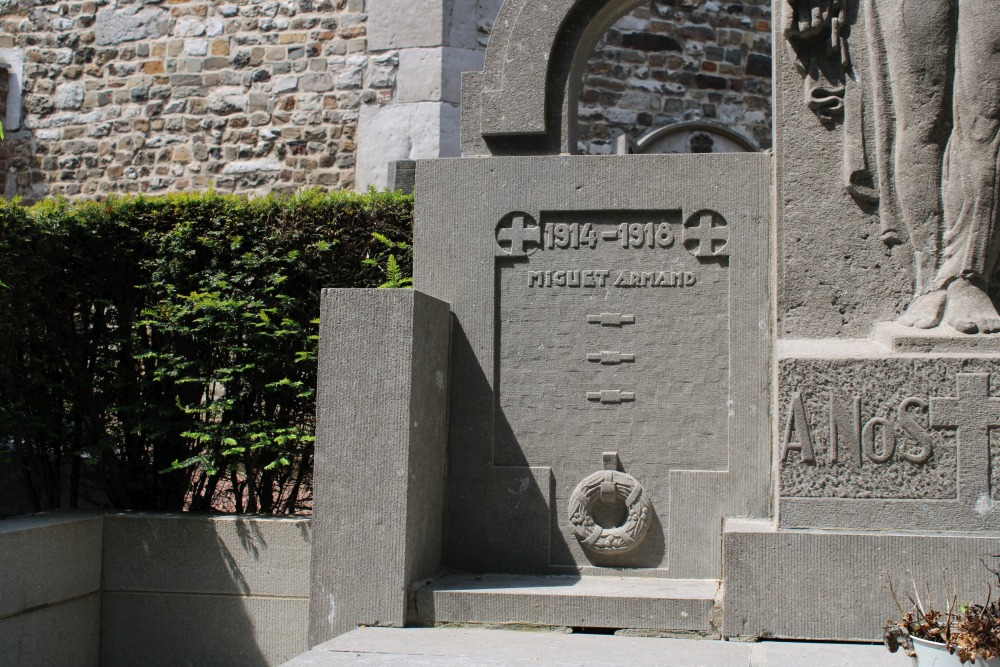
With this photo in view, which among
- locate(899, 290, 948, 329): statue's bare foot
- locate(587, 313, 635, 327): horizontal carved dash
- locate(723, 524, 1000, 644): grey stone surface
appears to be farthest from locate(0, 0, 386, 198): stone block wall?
locate(723, 524, 1000, 644): grey stone surface

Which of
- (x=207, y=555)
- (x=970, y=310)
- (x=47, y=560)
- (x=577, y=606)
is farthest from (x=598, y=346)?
(x=47, y=560)

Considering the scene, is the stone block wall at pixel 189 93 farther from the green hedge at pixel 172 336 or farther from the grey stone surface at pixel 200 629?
the grey stone surface at pixel 200 629

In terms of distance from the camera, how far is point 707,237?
4820 mm

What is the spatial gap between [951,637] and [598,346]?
2.02 m

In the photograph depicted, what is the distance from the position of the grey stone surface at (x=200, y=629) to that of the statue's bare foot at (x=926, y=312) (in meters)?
3.13

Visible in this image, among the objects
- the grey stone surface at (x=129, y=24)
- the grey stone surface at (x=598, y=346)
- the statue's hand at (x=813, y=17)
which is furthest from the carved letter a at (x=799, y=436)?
the grey stone surface at (x=129, y=24)

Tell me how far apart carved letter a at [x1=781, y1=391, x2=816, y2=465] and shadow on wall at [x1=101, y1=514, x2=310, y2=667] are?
7.98 feet

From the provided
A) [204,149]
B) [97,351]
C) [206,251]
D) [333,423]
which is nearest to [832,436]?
[333,423]

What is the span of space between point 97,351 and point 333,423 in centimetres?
219

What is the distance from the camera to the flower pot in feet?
10.7

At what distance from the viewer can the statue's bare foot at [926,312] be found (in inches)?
166

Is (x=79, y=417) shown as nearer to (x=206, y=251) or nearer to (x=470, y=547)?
(x=206, y=251)

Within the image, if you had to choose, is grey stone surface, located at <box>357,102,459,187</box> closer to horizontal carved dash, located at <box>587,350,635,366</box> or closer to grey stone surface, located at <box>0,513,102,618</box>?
grey stone surface, located at <box>0,513,102,618</box>

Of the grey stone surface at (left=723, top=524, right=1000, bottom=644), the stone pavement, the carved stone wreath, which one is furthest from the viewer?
the carved stone wreath
